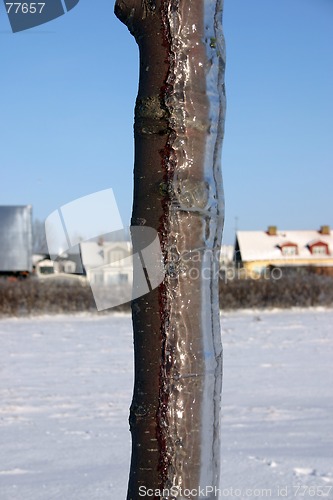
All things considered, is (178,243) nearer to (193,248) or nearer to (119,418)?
(193,248)

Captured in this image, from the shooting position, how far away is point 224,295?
19.5 m

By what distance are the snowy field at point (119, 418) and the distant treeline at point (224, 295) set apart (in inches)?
275

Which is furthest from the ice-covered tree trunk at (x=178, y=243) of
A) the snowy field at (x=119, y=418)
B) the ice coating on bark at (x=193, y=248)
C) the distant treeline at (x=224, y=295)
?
the distant treeline at (x=224, y=295)

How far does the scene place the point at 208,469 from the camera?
4.13 feet

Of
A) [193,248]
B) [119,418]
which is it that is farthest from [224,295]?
[193,248]

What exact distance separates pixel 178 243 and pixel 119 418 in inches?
161

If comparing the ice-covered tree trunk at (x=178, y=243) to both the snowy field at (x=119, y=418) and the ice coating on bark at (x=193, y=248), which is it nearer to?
the ice coating on bark at (x=193, y=248)

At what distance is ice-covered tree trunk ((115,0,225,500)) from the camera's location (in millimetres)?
1221

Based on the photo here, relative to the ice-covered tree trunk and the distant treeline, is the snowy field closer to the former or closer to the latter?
the ice-covered tree trunk

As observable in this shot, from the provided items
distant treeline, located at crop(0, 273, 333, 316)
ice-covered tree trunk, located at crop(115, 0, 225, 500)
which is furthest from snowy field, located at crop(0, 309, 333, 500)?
distant treeline, located at crop(0, 273, 333, 316)

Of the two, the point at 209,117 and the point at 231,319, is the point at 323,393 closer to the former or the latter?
the point at 209,117

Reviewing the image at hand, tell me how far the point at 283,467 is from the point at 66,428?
189cm

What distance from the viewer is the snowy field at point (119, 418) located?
3.16 metres

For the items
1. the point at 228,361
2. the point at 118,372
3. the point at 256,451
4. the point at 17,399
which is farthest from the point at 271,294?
the point at 256,451
